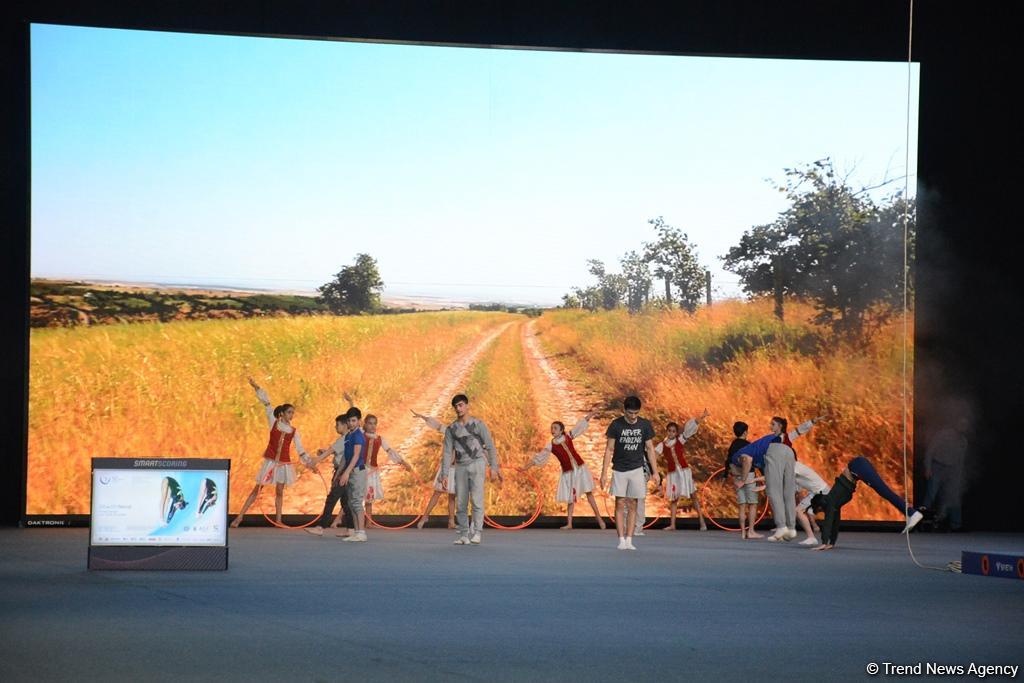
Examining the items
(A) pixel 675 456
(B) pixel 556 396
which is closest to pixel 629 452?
(A) pixel 675 456

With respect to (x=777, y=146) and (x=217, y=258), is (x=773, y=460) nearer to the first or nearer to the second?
(x=777, y=146)

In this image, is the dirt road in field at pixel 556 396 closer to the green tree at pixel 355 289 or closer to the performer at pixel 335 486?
the green tree at pixel 355 289

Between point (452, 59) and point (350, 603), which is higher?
point (452, 59)

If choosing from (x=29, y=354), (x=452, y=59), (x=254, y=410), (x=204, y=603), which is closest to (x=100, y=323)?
(x=29, y=354)

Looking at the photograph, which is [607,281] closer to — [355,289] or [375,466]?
[355,289]

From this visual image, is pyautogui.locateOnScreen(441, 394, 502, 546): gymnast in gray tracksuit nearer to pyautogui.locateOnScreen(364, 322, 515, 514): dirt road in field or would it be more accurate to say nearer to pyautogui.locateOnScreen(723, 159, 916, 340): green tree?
pyautogui.locateOnScreen(364, 322, 515, 514): dirt road in field

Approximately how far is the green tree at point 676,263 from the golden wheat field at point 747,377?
0.30 meters

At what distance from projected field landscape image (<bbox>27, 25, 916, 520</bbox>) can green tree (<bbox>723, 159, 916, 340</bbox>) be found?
46 millimetres

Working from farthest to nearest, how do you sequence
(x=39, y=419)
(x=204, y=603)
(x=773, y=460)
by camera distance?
(x=39, y=419), (x=773, y=460), (x=204, y=603)

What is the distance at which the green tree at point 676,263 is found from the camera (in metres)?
22.2

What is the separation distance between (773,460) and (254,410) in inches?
309

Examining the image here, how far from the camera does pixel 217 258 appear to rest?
21719mm

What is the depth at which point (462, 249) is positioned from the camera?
22188mm

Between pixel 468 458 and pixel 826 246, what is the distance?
7.84 metres
